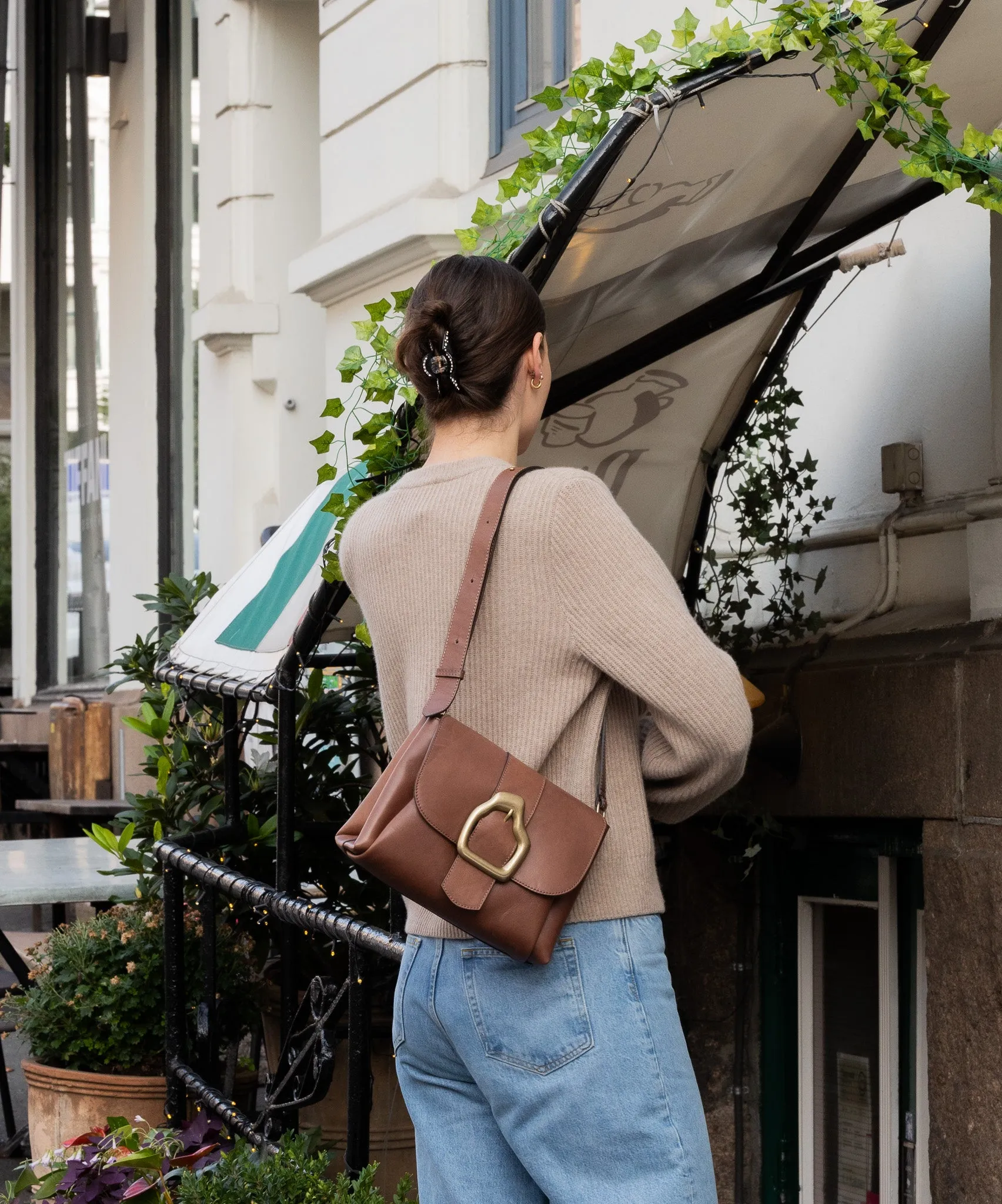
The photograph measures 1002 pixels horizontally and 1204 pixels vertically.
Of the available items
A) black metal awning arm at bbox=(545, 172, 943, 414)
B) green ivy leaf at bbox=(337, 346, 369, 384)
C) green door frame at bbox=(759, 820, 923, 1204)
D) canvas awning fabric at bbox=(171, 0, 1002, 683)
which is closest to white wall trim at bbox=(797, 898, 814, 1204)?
green door frame at bbox=(759, 820, 923, 1204)

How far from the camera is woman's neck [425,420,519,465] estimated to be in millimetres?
2193

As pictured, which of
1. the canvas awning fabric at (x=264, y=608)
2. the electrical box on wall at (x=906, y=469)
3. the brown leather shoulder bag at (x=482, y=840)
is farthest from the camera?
the electrical box on wall at (x=906, y=469)

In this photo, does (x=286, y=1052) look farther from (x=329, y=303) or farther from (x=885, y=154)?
(x=329, y=303)

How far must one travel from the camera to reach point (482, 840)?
1979 mm

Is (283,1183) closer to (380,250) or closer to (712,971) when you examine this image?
(712,971)

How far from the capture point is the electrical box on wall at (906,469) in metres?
4.06

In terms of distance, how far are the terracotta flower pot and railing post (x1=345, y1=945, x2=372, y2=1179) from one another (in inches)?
57.5

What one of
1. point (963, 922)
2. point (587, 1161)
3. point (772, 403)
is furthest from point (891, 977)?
point (587, 1161)

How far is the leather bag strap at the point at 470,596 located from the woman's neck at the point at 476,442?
141 millimetres

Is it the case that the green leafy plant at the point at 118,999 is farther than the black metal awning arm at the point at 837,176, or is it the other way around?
the green leafy plant at the point at 118,999

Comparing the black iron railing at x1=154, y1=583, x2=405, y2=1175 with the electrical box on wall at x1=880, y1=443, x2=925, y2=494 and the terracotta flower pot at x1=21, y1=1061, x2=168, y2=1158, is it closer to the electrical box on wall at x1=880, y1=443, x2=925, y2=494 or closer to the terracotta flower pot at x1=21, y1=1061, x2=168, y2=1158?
the terracotta flower pot at x1=21, y1=1061, x2=168, y2=1158

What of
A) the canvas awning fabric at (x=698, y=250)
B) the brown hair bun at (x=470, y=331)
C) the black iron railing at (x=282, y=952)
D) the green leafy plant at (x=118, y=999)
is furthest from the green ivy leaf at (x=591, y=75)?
the green leafy plant at (x=118, y=999)

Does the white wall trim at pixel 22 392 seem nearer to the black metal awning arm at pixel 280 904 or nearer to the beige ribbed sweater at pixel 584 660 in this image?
the black metal awning arm at pixel 280 904

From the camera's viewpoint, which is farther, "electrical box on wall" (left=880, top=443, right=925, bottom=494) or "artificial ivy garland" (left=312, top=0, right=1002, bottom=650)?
"electrical box on wall" (left=880, top=443, right=925, bottom=494)
